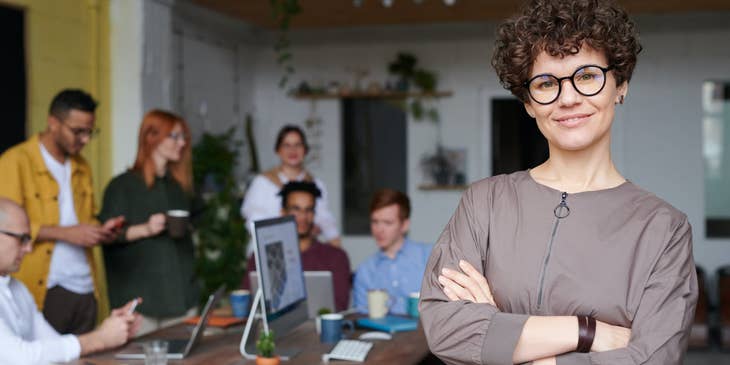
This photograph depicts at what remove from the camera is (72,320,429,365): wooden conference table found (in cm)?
254

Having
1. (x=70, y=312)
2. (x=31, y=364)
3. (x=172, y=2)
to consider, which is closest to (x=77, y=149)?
(x=70, y=312)

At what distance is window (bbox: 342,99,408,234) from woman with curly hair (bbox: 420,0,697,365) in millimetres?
6261

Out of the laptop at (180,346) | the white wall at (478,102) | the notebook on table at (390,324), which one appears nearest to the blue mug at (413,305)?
the notebook on table at (390,324)

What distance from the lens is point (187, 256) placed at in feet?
12.0

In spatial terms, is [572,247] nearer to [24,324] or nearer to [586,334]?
[586,334]

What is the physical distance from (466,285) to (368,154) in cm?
644

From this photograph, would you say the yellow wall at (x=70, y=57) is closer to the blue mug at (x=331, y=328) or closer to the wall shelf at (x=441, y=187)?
the blue mug at (x=331, y=328)

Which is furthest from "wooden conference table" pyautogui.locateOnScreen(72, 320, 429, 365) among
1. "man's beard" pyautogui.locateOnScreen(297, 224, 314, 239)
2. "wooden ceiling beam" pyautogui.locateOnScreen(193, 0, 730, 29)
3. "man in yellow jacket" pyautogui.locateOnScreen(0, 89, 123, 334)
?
"wooden ceiling beam" pyautogui.locateOnScreen(193, 0, 730, 29)

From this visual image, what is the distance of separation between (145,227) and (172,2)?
257 centimetres

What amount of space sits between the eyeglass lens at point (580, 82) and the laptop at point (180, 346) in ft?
5.27

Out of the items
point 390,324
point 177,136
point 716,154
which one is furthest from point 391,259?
Result: point 716,154

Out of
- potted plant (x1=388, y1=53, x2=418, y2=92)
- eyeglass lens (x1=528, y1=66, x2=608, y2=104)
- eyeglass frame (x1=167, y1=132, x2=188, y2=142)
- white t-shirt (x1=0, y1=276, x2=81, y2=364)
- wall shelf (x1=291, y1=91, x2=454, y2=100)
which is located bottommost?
white t-shirt (x1=0, y1=276, x2=81, y2=364)

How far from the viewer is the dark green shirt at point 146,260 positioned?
3.51 meters

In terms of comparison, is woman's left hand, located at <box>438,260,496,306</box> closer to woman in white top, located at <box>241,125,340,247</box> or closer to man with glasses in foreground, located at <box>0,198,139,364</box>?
man with glasses in foreground, located at <box>0,198,139,364</box>
